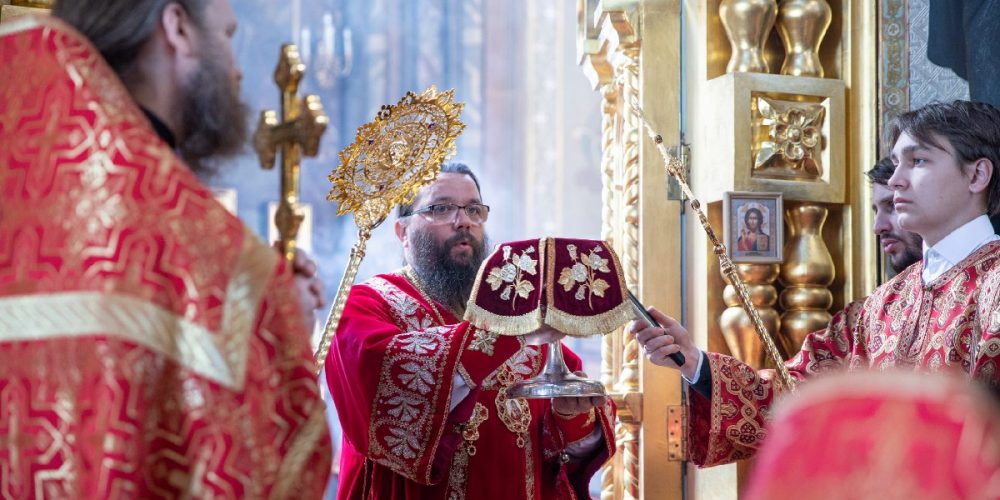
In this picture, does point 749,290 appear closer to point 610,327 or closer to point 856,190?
point 856,190

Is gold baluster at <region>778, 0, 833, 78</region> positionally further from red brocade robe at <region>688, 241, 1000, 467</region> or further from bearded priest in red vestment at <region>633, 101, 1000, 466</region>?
red brocade robe at <region>688, 241, 1000, 467</region>

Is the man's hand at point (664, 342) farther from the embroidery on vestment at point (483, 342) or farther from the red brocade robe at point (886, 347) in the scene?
the embroidery on vestment at point (483, 342)

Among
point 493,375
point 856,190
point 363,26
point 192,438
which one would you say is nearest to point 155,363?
point 192,438

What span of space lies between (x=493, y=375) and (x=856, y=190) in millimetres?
1693

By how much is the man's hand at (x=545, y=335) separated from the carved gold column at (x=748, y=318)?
3.67 feet

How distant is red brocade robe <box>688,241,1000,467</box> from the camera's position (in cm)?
344

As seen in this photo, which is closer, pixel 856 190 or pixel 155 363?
pixel 155 363

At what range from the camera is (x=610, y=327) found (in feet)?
10.8

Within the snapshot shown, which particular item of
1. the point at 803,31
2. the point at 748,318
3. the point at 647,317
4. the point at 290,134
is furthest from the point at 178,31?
the point at 803,31

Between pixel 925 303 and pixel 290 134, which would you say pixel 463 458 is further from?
pixel 290 134

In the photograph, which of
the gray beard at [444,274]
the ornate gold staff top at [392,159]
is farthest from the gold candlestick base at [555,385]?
the gray beard at [444,274]

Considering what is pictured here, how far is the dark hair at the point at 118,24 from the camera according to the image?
196 cm

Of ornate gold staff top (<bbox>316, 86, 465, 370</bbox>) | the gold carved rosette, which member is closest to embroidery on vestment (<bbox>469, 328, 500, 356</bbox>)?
ornate gold staff top (<bbox>316, 86, 465, 370</bbox>)

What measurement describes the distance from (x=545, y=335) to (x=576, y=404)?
10.6 inches
